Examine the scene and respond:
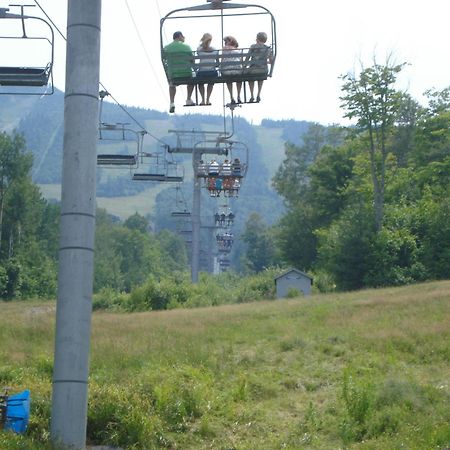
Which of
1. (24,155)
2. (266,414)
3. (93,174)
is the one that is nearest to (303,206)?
(24,155)

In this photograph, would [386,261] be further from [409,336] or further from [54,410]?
[54,410]

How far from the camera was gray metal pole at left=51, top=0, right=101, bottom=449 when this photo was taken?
11.5 meters

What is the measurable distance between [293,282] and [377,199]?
15.1 metres

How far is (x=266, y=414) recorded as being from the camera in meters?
19.5

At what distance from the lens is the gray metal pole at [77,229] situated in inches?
455

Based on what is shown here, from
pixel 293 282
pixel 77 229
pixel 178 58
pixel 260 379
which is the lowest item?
pixel 260 379

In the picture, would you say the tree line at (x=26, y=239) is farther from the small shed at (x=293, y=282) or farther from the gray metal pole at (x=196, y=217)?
the gray metal pole at (x=196, y=217)

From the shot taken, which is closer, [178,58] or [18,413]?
[18,413]

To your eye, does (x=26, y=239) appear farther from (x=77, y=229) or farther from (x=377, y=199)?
(x=77, y=229)

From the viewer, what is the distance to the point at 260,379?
22172 mm

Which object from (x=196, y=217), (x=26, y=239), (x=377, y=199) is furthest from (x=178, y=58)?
(x=26, y=239)

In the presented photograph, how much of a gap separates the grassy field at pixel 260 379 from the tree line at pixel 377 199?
22.7 m

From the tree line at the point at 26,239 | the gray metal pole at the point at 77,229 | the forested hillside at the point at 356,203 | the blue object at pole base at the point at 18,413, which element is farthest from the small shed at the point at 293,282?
the gray metal pole at the point at 77,229

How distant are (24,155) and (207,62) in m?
81.9
